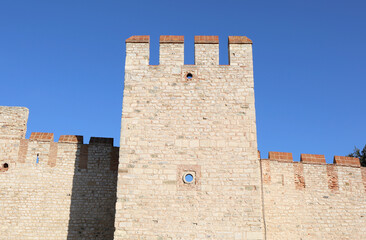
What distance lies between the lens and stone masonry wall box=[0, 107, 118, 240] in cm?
1037

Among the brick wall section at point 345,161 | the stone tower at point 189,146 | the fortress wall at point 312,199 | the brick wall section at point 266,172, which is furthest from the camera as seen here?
the brick wall section at point 345,161

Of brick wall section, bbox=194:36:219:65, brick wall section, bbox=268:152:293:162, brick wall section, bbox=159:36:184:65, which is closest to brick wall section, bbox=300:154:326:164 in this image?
brick wall section, bbox=268:152:293:162

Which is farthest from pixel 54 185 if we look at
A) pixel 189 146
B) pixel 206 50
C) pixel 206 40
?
pixel 206 40

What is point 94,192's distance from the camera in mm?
10805

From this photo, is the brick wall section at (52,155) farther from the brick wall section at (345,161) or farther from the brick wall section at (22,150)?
the brick wall section at (345,161)

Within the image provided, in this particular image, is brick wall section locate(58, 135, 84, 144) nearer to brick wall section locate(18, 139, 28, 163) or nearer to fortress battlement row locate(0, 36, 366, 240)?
fortress battlement row locate(0, 36, 366, 240)

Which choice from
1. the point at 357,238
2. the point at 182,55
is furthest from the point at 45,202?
the point at 357,238

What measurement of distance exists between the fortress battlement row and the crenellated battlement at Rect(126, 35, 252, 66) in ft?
0.09

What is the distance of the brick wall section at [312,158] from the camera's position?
1149 cm

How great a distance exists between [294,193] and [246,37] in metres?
4.43

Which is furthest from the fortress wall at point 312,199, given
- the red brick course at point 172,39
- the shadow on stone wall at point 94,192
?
the shadow on stone wall at point 94,192

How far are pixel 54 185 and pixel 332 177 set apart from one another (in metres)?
7.71

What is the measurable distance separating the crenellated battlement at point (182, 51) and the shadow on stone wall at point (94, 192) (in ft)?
8.98

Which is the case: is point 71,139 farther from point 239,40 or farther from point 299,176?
point 299,176
